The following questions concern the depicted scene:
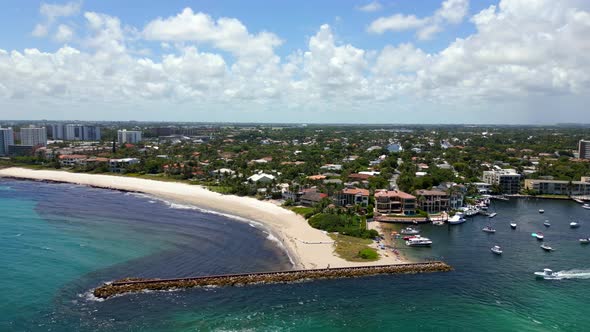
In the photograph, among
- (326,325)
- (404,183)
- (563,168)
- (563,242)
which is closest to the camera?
(326,325)

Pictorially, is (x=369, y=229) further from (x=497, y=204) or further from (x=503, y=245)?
(x=497, y=204)

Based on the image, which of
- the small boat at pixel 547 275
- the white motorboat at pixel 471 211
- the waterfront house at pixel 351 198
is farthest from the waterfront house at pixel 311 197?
the small boat at pixel 547 275

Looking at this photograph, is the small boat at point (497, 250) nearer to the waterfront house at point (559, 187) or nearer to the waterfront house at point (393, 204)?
the waterfront house at point (393, 204)

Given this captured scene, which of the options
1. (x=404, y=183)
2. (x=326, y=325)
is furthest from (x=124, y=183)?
(x=326, y=325)

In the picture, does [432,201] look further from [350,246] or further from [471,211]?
[350,246]

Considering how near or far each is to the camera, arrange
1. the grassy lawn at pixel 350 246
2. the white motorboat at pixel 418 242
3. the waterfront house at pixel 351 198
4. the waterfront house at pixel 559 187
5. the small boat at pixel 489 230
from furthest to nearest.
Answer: the waterfront house at pixel 559 187, the waterfront house at pixel 351 198, the small boat at pixel 489 230, the white motorboat at pixel 418 242, the grassy lawn at pixel 350 246
